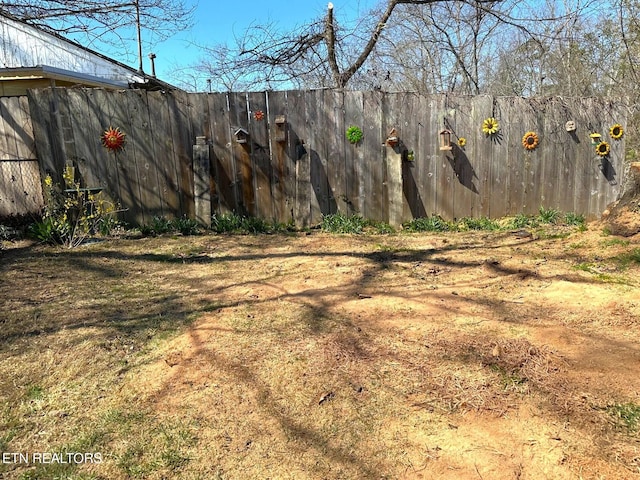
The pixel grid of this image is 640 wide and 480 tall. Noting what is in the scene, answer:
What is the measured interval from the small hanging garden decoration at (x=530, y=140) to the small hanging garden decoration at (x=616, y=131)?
3.30ft

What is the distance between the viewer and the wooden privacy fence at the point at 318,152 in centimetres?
579

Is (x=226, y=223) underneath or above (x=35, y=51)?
underneath

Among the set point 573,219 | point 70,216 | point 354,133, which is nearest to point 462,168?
point 354,133

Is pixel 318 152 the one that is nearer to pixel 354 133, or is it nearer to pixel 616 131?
pixel 354 133

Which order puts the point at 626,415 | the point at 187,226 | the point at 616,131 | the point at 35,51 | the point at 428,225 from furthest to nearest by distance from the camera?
the point at 35,51 → the point at 616,131 → the point at 428,225 → the point at 187,226 → the point at 626,415

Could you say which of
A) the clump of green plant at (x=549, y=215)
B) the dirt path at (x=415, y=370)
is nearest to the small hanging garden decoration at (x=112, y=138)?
the dirt path at (x=415, y=370)

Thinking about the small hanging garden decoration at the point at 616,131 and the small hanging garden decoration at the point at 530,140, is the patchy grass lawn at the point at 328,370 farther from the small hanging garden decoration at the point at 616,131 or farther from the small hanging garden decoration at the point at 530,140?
the small hanging garden decoration at the point at 616,131

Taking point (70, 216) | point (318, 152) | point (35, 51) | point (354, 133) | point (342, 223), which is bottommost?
point (342, 223)

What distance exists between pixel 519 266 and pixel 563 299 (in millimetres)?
853

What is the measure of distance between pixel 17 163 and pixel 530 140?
693 cm

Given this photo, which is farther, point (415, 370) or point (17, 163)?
point (17, 163)

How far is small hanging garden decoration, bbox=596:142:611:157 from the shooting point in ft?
20.0

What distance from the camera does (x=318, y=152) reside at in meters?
5.94

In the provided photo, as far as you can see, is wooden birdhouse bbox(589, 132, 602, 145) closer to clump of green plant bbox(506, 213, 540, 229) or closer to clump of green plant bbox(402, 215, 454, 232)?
clump of green plant bbox(506, 213, 540, 229)
